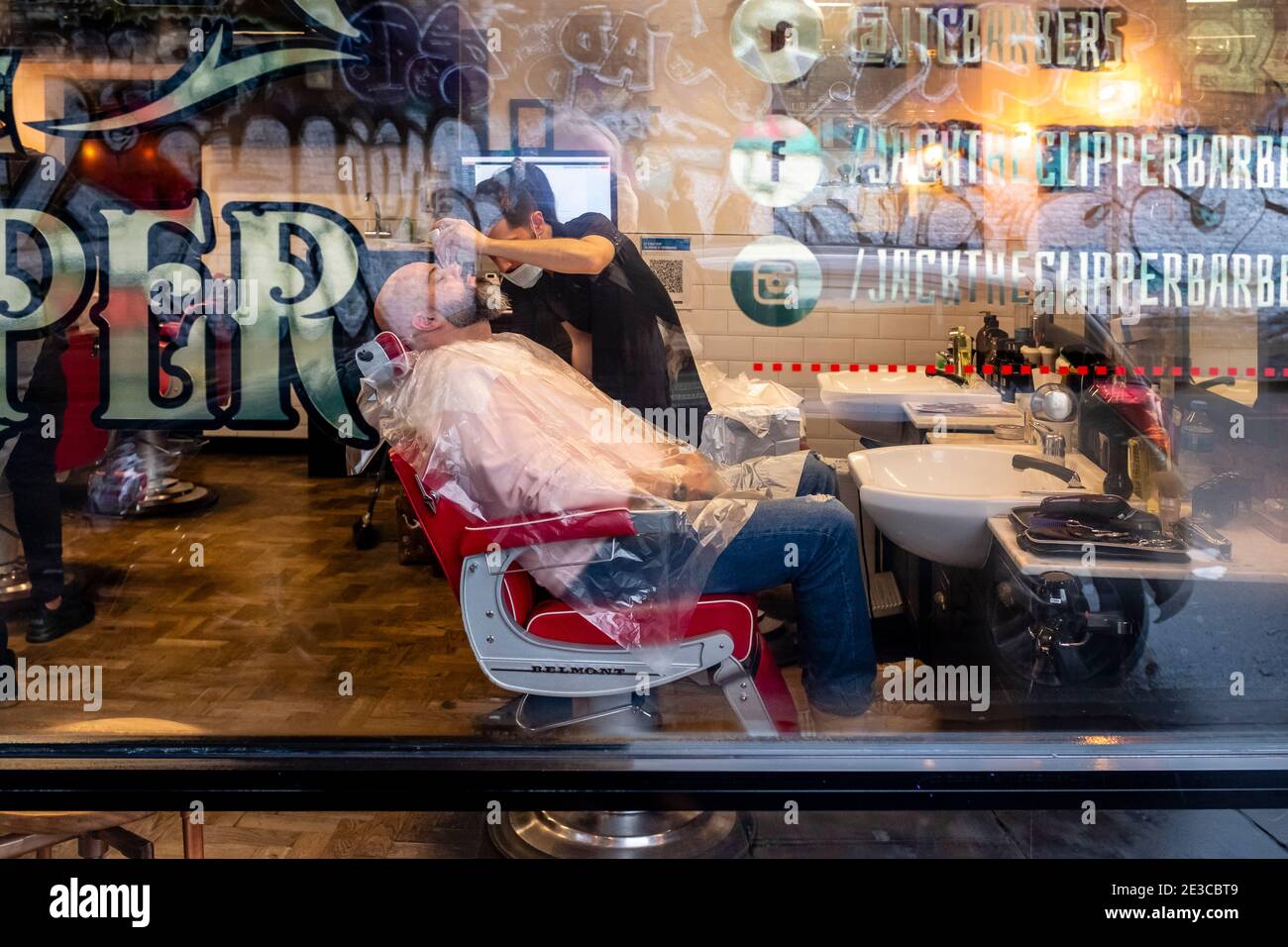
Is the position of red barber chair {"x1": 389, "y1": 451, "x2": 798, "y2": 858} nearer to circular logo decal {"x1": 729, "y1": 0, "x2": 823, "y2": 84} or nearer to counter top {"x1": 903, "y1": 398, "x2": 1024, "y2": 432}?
counter top {"x1": 903, "y1": 398, "x2": 1024, "y2": 432}

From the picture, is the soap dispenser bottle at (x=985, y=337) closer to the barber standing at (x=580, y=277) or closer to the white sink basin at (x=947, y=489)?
the white sink basin at (x=947, y=489)

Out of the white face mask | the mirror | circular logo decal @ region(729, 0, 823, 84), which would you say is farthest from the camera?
circular logo decal @ region(729, 0, 823, 84)

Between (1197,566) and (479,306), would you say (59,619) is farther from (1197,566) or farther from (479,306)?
(1197,566)

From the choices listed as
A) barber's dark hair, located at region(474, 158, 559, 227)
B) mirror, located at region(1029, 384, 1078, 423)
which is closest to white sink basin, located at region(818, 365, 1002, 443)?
mirror, located at region(1029, 384, 1078, 423)

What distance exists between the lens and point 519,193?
2.47 metres

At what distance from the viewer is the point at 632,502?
216cm

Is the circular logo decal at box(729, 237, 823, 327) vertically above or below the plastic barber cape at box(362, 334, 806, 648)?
above

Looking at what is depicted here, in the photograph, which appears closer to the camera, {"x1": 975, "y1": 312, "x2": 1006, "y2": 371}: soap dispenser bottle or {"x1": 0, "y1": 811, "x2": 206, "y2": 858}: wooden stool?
{"x1": 0, "y1": 811, "x2": 206, "y2": 858}: wooden stool

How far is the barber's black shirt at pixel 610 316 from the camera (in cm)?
258

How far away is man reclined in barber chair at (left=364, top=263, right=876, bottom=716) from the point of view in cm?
211

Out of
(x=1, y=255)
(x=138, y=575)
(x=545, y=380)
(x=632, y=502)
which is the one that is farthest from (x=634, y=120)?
(x=138, y=575)

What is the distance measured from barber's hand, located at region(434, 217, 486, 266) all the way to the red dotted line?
107 centimetres

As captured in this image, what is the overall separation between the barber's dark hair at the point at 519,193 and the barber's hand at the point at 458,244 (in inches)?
3.2

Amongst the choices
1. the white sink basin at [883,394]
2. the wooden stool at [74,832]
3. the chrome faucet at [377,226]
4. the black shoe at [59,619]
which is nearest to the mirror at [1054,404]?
the white sink basin at [883,394]
